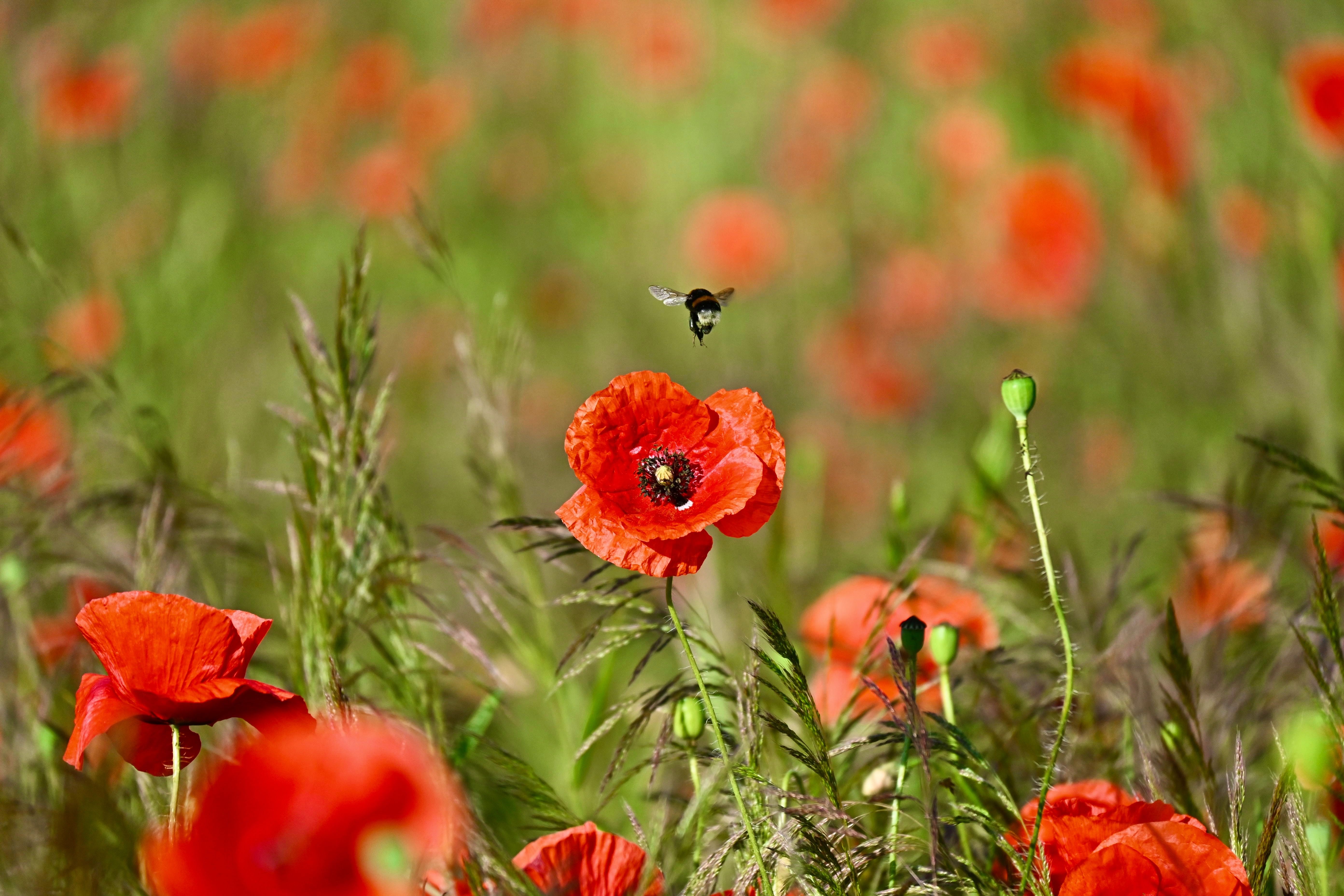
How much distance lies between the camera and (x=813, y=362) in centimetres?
341

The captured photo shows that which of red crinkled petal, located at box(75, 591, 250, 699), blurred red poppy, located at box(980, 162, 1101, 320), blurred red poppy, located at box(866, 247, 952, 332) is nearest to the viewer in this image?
red crinkled petal, located at box(75, 591, 250, 699)

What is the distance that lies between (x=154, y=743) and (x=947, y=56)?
11.7 ft

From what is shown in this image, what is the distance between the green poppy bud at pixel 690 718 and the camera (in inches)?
29.1

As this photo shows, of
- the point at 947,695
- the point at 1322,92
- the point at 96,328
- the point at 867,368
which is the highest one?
the point at 1322,92

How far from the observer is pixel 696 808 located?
71 centimetres

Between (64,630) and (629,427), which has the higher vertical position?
(629,427)

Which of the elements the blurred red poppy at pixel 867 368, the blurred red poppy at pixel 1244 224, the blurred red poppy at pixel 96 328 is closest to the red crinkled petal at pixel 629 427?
the blurred red poppy at pixel 96 328

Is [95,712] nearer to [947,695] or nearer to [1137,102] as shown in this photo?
[947,695]

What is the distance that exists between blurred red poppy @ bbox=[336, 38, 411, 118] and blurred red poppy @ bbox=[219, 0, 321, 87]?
147 millimetres

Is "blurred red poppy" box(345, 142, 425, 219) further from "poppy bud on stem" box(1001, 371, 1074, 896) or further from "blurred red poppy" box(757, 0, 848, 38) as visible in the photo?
"poppy bud on stem" box(1001, 371, 1074, 896)

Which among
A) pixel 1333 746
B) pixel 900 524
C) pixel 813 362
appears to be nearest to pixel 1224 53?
pixel 813 362

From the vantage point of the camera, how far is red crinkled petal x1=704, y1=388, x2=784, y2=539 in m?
0.67

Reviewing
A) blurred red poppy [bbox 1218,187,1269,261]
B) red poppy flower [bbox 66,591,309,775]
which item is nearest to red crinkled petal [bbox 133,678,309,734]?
red poppy flower [bbox 66,591,309,775]

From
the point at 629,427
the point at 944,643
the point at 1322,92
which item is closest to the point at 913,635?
the point at 944,643
